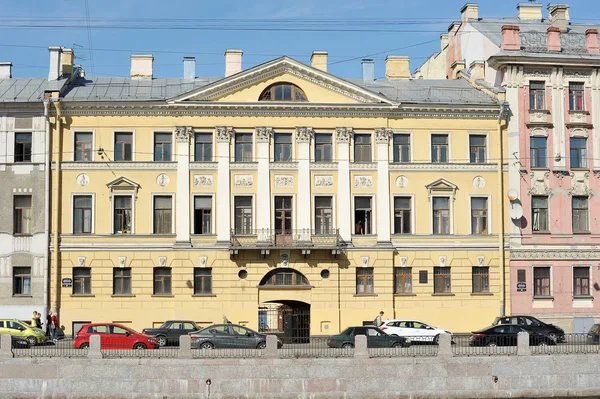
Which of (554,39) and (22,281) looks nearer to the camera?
(22,281)

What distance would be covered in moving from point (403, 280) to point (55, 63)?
20.1m

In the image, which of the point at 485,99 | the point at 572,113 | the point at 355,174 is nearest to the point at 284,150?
the point at 355,174

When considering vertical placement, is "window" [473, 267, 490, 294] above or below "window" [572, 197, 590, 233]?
below

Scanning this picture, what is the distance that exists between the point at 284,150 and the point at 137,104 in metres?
7.22

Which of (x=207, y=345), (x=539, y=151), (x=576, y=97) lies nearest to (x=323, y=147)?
(x=539, y=151)

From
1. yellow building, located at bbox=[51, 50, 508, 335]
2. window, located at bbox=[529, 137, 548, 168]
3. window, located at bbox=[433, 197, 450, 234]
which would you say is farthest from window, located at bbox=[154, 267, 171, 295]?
window, located at bbox=[529, 137, 548, 168]

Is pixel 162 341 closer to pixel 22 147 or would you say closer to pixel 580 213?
pixel 22 147

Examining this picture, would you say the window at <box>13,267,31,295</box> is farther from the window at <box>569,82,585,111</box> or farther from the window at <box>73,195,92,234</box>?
the window at <box>569,82,585,111</box>

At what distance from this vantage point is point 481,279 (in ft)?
144

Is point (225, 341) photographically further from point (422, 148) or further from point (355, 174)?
point (422, 148)

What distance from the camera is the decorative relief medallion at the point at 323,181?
43281 mm

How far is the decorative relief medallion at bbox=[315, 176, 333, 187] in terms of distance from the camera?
4328cm

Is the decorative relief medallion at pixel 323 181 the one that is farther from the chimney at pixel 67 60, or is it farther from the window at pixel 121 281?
the chimney at pixel 67 60

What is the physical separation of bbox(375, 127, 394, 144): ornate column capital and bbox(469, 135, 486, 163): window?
4.16 metres
